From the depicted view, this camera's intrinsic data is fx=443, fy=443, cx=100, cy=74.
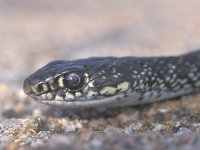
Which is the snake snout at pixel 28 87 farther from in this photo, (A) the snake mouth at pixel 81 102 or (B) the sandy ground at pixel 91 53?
(B) the sandy ground at pixel 91 53

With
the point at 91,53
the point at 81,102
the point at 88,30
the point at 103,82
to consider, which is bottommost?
the point at 81,102

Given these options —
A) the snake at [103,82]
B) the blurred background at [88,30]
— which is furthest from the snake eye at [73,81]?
the blurred background at [88,30]

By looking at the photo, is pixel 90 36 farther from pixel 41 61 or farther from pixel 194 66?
pixel 194 66

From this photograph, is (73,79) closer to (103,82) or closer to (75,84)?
(75,84)

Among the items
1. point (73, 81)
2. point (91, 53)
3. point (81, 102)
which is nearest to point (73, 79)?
point (73, 81)

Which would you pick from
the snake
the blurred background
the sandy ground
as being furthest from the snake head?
the blurred background

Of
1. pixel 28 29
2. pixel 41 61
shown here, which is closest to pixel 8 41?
pixel 28 29

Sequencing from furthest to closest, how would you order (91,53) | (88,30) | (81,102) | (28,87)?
1. (88,30)
2. (91,53)
3. (81,102)
4. (28,87)
